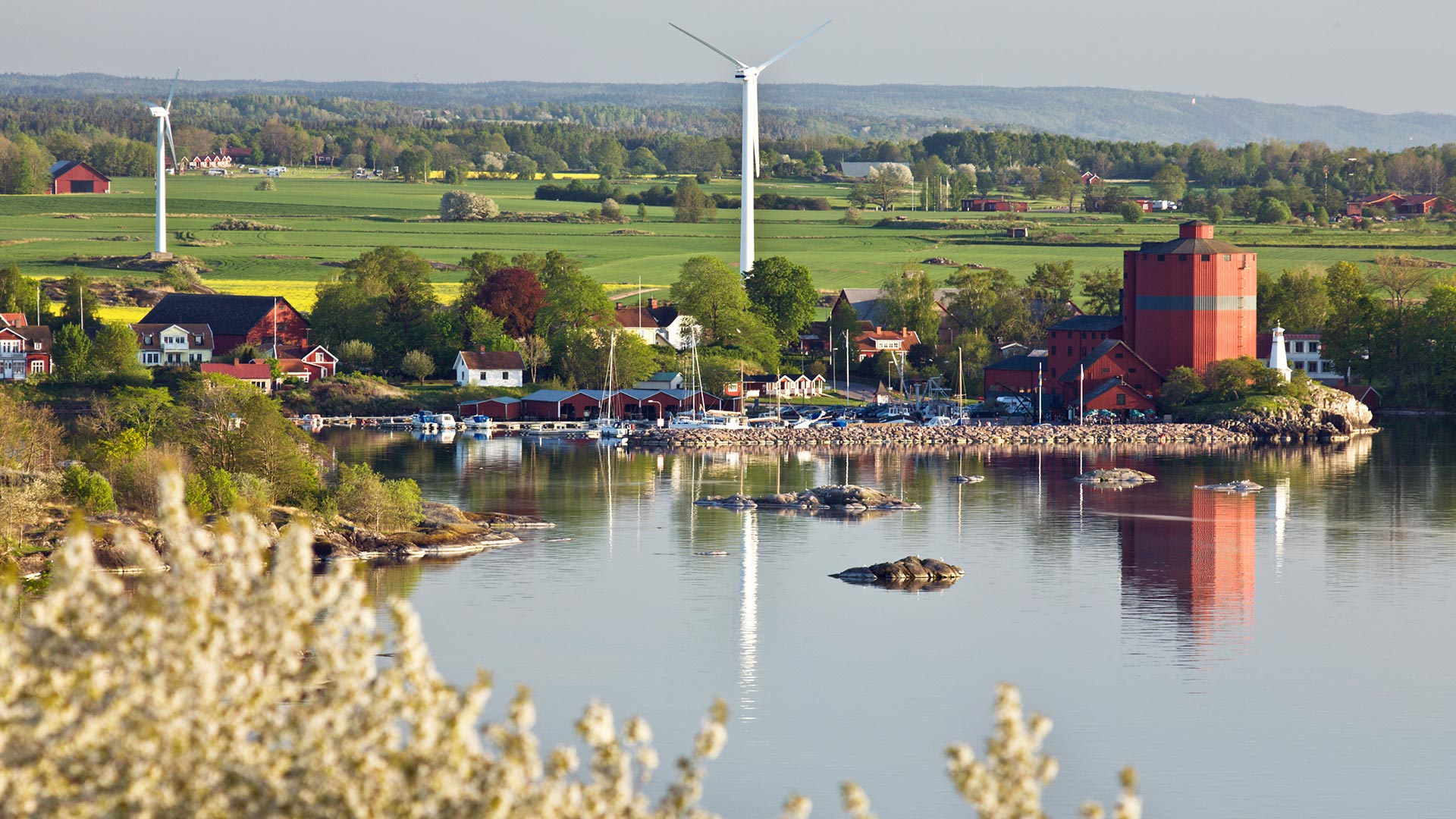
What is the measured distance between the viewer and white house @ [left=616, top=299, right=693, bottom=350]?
6850 centimetres

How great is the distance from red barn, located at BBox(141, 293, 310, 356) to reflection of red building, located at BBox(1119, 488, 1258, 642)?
33.9 meters

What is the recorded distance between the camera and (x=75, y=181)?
11312 cm

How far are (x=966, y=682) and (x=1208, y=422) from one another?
3476 cm

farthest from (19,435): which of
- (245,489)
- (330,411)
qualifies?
(330,411)

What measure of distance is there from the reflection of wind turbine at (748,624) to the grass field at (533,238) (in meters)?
44.5

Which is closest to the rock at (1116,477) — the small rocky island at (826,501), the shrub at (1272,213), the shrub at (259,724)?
the small rocky island at (826,501)

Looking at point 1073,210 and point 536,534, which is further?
point 1073,210

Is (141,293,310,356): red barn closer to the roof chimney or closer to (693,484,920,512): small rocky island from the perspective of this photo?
the roof chimney

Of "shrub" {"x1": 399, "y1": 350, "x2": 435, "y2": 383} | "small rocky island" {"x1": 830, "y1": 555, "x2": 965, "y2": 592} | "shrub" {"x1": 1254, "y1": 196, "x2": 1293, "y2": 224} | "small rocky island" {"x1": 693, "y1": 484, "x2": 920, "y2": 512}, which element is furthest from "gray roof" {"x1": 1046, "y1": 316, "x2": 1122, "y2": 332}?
"shrub" {"x1": 1254, "y1": 196, "x2": 1293, "y2": 224}

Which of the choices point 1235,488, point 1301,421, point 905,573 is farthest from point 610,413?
point 905,573

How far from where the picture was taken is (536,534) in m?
34.4

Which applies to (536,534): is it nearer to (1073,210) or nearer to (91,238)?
(91,238)

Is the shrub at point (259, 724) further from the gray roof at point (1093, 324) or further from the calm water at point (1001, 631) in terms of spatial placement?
the gray roof at point (1093, 324)

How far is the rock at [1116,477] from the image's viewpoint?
142 feet
